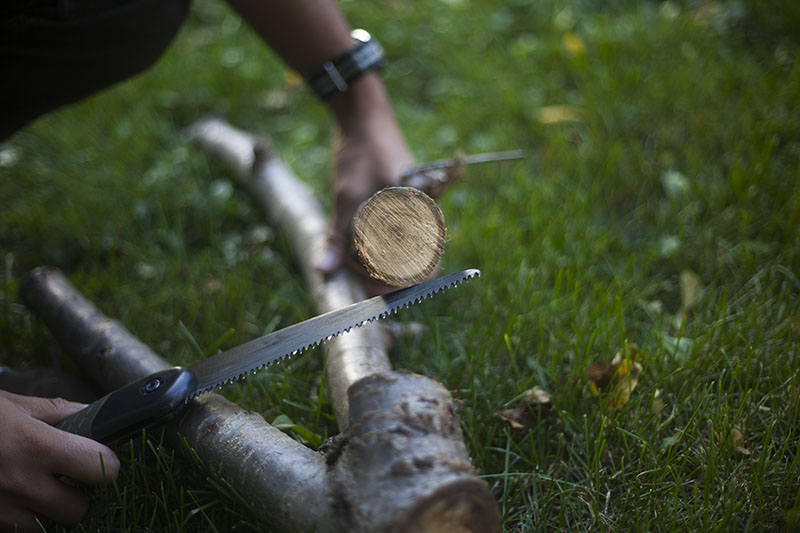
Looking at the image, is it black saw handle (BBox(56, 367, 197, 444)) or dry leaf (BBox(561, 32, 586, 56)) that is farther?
dry leaf (BBox(561, 32, 586, 56))

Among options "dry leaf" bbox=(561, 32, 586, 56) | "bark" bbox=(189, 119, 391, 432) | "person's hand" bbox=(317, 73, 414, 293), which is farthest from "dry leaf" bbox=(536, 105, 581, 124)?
"bark" bbox=(189, 119, 391, 432)

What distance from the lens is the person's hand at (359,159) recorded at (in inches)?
89.6

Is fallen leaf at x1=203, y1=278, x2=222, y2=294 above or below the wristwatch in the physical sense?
below

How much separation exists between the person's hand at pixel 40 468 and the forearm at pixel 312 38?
1.54 m

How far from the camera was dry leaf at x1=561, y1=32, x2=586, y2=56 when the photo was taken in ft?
12.1

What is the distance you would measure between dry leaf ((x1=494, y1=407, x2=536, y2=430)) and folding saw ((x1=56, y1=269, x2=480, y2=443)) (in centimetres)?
55

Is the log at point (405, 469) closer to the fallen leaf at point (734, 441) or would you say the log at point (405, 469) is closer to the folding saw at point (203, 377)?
the folding saw at point (203, 377)

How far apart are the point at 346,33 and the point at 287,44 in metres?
0.25

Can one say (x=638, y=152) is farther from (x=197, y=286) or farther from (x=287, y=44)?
(x=197, y=286)

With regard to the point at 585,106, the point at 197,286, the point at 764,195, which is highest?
the point at 197,286

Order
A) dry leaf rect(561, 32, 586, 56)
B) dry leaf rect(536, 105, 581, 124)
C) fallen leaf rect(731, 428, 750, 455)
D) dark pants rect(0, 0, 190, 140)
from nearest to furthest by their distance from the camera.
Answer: fallen leaf rect(731, 428, 750, 455), dark pants rect(0, 0, 190, 140), dry leaf rect(536, 105, 581, 124), dry leaf rect(561, 32, 586, 56)

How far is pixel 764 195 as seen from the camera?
2646 millimetres

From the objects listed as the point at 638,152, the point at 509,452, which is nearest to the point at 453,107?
the point at 638,152

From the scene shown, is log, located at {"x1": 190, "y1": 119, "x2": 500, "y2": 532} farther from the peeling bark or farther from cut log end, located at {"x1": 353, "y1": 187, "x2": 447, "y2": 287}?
cut log end, located at {"x1": 353, "y1": 187, "x2": 447, "y2": 287}
